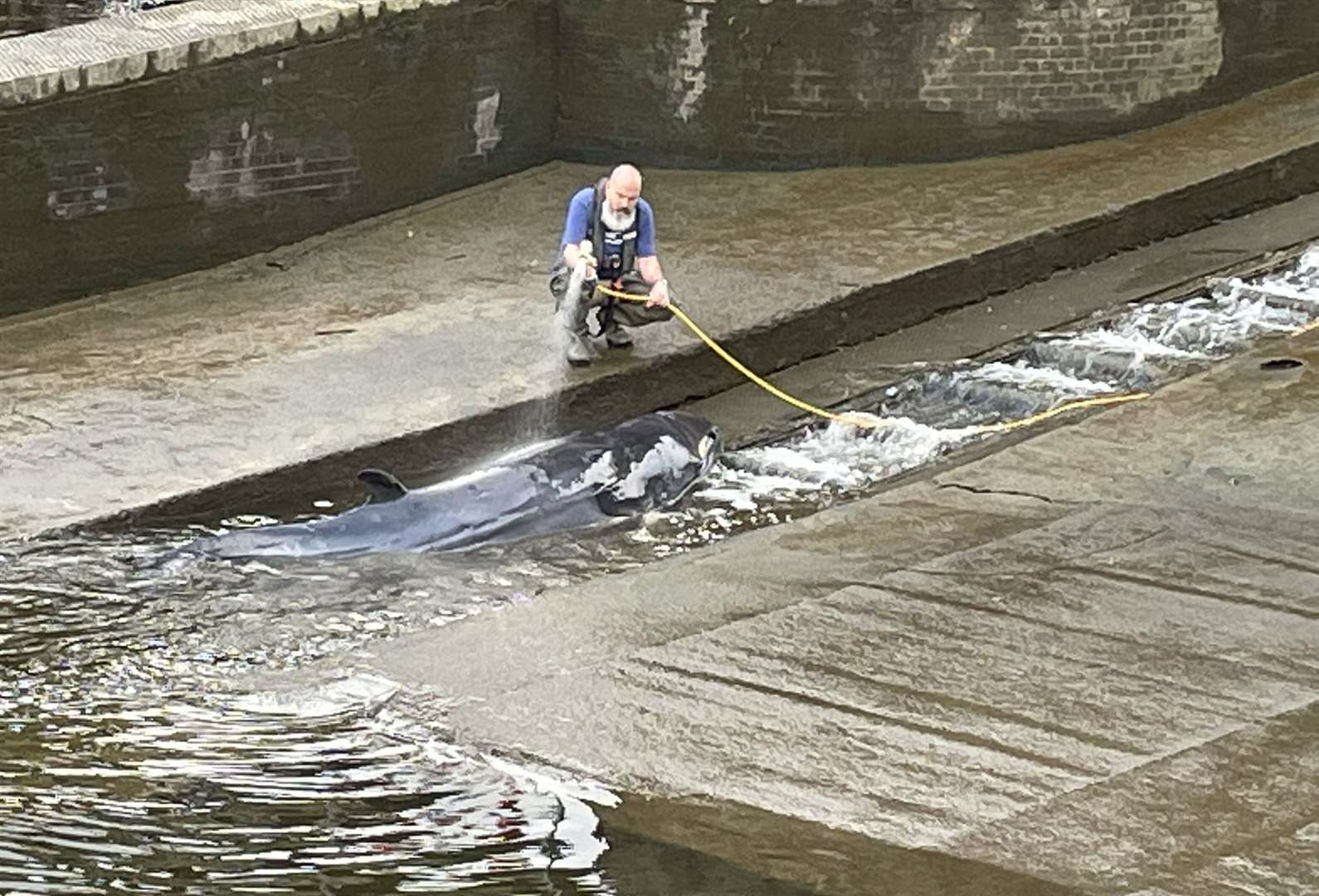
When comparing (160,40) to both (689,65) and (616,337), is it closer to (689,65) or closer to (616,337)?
(616,337)

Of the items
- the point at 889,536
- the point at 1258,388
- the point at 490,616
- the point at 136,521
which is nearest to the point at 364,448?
the point at 136,521

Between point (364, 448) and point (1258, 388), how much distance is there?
4.30 meters

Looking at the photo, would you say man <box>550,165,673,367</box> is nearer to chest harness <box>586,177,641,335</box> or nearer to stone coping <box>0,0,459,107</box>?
chest harness <box>586,177,641,335</box>

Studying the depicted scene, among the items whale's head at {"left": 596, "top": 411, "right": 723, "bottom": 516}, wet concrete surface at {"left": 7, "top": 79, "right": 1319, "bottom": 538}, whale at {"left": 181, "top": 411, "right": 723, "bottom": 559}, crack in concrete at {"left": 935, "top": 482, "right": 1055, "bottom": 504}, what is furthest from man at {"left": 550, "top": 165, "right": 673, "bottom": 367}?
crack in concrete at {"left": 935, "top": 482, "right": 1055, "bottom": 504}

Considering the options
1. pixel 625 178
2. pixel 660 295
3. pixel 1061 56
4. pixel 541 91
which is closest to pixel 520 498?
pixel 660 295

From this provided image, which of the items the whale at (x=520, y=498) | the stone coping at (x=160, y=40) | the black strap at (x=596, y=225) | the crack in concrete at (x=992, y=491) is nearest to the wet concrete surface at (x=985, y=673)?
the crack in concrete at (x=992, y=491)

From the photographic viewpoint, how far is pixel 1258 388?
10.7m

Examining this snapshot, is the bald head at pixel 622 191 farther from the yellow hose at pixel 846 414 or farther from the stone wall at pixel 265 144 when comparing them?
the stone wall at pixel 265 144

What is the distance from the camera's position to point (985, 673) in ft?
25.5

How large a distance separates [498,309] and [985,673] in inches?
185

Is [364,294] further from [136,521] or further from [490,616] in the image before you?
[490,616]

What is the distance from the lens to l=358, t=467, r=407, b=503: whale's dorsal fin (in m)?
9.26

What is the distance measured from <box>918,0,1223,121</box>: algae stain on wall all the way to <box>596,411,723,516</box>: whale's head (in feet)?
14.3

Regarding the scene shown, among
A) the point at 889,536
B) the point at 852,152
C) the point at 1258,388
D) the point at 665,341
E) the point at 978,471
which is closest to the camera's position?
the point at 889,536
